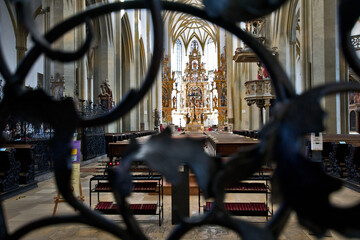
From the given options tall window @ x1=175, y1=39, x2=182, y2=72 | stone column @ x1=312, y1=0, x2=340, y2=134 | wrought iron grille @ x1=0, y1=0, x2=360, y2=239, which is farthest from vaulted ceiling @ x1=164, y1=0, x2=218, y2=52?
wrought iron grille @ x1=0, y1=0, x2=360, y2=239

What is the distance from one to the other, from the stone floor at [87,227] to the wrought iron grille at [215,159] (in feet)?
7.53

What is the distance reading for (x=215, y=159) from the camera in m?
0.60

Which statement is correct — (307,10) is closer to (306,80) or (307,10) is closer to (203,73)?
(306,80)

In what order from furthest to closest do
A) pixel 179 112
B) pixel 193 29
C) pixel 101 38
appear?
pixel 193 29 → pixel 179 112 → pixel 101 38

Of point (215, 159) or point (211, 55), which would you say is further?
point (211, 55)

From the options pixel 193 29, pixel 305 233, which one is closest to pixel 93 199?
pixel 305 233

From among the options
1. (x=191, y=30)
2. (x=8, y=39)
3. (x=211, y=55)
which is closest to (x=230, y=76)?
(x=211, y=55)

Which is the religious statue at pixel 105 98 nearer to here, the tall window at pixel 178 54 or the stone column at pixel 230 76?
the stone column at pixel 230 76

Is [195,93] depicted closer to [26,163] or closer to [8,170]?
[26,163]

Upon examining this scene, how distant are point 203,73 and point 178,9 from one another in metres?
37.6

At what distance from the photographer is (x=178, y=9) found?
26.6 inches

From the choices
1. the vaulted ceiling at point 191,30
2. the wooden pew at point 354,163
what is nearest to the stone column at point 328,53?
the wooden pew at point 354,163

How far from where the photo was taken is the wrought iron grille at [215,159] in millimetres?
475

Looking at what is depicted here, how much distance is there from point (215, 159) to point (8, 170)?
5567 millimetres
